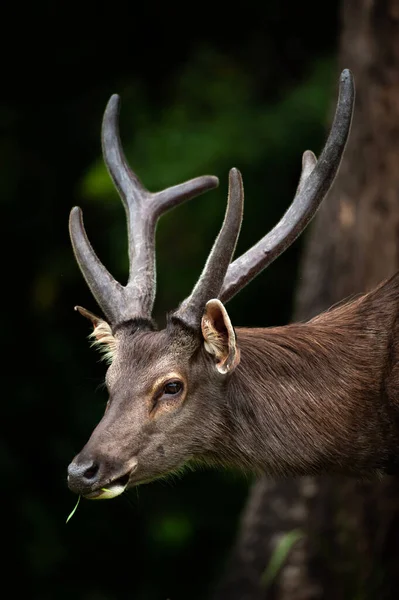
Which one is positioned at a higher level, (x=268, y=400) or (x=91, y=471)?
(x=91, y=471)

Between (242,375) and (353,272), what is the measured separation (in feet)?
9.43

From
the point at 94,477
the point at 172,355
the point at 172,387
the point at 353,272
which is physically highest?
the point at 172,355

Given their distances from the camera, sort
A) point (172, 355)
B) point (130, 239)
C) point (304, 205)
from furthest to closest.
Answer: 1. point (130, 239)
2. point (304, 205)
3. point (172, 355)

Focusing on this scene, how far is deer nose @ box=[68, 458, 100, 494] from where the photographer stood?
4.99m

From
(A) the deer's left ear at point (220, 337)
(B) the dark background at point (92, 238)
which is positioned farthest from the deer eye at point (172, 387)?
(B) the dark background at point (92, 238)

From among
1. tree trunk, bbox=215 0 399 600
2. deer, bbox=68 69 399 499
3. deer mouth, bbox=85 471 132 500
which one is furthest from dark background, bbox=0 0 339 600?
deer mouth, bbox=85 471 132 500

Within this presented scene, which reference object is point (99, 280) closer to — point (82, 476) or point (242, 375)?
point (242, 375)

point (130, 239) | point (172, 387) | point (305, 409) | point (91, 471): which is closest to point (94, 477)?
point (91, 471)

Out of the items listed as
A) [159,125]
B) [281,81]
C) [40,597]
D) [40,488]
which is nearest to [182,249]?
[159,125]

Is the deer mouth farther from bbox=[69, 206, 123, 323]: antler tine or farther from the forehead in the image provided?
bbox=[69, 206, 123, 323]: antler tine

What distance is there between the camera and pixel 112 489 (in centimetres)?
511

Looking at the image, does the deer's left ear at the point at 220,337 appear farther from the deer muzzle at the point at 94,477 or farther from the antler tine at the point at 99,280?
the deer muzzle at the point at 94,477

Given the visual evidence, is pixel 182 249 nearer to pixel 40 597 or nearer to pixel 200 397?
pixel 40 597

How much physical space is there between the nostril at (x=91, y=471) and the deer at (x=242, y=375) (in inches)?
3.2
